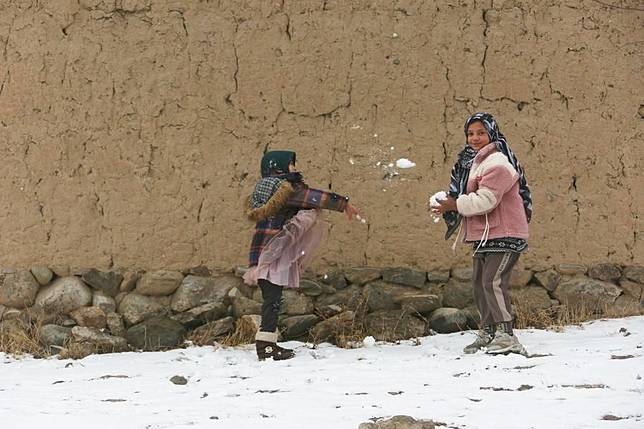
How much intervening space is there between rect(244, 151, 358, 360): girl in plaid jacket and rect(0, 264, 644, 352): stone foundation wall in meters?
0.42

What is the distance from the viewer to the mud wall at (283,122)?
16.9 feet

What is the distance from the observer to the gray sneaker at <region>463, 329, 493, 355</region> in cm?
438

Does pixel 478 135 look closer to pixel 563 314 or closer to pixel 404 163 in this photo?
pixel 404 163

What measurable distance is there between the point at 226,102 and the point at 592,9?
2.74 metres

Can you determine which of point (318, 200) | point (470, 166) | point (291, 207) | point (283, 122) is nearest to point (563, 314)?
point (470, 166)

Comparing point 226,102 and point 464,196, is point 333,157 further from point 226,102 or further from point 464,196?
point 464,196

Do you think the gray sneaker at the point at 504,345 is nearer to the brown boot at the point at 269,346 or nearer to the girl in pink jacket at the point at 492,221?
the girl in pink jacket at the point at 492,221

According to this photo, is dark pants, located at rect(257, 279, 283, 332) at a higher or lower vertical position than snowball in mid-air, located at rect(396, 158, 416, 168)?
lower

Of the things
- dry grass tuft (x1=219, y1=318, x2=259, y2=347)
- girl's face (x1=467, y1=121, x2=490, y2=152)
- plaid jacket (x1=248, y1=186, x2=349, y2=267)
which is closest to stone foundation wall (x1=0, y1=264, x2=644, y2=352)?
dry grass tuft (x1=219, y1=318, x2=259, y2=347)

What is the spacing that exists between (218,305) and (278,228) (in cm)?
77

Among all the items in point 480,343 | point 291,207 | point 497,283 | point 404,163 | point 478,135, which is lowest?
point 480,343

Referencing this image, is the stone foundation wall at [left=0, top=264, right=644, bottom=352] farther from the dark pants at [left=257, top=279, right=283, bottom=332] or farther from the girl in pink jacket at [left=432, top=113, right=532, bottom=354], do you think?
the girl in pink jacket at [left=432, top=113, right=532, bottom=354]

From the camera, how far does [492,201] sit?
13.6 feet

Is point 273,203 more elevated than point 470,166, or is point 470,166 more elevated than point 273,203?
point 470,166
